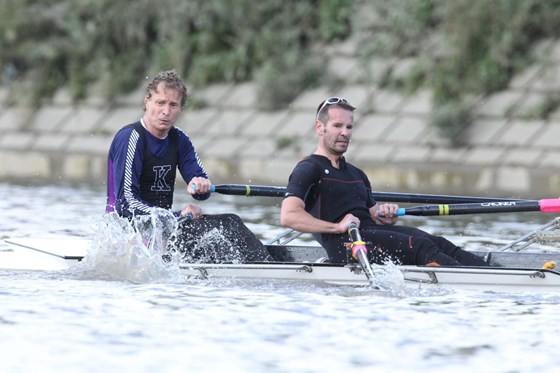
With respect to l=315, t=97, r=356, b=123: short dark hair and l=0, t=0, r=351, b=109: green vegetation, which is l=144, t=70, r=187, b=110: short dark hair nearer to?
l=315, t=97, r=356, b=123: short dark hair

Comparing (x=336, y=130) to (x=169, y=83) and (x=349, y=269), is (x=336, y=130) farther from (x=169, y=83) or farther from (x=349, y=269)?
(x=169, y=83)

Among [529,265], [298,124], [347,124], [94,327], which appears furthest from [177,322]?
[298,124]

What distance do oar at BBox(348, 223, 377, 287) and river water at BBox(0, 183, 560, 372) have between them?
0.64 ft

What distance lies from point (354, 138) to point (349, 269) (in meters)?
13.4

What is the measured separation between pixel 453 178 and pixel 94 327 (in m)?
13.1

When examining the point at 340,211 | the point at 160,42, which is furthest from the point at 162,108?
the point at 160,42

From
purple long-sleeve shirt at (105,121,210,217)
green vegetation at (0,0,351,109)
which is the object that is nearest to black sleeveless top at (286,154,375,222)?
A: purple long-sleeve shirt at (105,121,210,217)

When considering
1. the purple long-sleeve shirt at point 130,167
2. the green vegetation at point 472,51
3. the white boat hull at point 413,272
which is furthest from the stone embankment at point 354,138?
the purple long-sleeve shirt at point 130,167

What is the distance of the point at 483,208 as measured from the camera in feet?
38.9

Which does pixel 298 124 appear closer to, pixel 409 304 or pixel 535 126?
pixel 535 126

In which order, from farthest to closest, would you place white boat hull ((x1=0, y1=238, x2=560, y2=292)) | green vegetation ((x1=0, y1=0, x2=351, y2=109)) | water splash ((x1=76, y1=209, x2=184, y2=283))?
green vegetation ((x1=0, y1=0, x2=351, y2=109)) < water splash ((x1=76, y1=209, x2=184, y2=283)) < white boat hull ((x1=0, y1=238, x2=560, y2=292))

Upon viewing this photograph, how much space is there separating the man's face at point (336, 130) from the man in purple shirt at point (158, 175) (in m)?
1.09

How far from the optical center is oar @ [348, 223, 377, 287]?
10.8 metres

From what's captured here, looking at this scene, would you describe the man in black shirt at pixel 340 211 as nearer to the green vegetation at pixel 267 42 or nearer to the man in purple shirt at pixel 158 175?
the man in purple shirt at pixel 158 175
